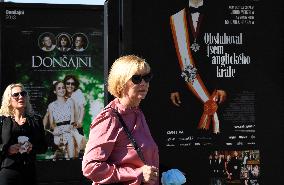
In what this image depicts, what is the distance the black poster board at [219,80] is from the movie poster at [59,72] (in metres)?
4.00

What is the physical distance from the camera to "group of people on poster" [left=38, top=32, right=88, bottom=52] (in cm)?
741

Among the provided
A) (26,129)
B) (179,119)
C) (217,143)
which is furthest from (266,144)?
(26,129)

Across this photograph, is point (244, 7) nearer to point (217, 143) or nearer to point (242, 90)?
point (242, 90)

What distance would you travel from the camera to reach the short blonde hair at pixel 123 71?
2939mm

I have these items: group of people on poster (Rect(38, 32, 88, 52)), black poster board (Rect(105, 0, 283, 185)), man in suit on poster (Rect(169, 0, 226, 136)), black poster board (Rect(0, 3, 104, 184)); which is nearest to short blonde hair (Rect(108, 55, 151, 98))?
black poster board (Rect(105, 0, 283, 185))

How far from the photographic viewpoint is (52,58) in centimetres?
749

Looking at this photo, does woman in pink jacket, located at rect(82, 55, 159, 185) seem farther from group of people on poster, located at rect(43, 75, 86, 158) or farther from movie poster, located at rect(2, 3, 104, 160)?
group of people on poster, located at rect(43, 75, 86, 158)

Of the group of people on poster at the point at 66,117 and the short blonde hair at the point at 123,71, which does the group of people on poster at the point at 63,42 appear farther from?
the short blonde hair at the point at 123,71

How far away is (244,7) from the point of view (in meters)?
3.66

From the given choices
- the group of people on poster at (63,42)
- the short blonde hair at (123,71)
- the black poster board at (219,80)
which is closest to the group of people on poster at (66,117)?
the group of people on poster at (63,42)

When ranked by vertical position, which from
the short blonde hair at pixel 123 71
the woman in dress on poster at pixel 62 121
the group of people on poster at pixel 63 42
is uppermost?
the group of people on poster at pixel 63 42

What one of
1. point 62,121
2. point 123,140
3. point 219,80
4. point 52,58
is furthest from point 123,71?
point 62,121

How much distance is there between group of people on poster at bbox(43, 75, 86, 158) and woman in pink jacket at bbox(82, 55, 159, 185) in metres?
4.64

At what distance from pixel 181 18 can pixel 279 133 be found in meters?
0.95
